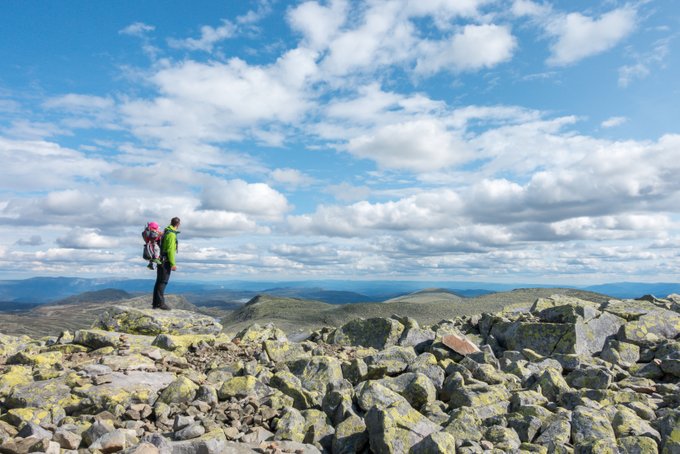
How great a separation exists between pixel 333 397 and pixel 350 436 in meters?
1.83

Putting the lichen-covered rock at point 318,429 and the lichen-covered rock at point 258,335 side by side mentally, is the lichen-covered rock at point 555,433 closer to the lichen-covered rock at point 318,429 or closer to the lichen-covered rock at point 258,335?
the lichen-covered rock at point 318,429

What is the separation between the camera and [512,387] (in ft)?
43.8

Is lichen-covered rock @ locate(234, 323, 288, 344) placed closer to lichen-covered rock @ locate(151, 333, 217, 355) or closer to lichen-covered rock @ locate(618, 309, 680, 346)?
lichen-covered rock @ locate(151, 333, 217, 355)

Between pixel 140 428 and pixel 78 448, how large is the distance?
131cm

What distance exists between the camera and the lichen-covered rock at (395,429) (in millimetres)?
9078

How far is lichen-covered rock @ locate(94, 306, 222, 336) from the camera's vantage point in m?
20.2

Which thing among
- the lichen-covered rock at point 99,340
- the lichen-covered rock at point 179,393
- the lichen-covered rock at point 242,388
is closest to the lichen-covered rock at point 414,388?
the lichen-covered rock at point 242,388

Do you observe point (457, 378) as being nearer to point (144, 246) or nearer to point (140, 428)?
point (140, 428)

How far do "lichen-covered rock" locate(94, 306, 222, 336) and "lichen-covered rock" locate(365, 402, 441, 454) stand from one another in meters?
13.4

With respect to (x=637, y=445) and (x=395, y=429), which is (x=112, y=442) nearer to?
(x=395, y=429)

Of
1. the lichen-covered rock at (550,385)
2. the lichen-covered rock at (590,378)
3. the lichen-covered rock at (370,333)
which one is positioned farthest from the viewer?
the lichen-covered rock at (370,333)

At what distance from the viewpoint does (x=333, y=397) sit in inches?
454

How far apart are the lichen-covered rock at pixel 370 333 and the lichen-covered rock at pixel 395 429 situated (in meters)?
9.68

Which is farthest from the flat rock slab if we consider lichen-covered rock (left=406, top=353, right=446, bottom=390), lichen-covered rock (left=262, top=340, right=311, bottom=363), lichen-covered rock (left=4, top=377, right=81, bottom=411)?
lichen-covered rock (left=4, top=377, right=81, bottom=411)
